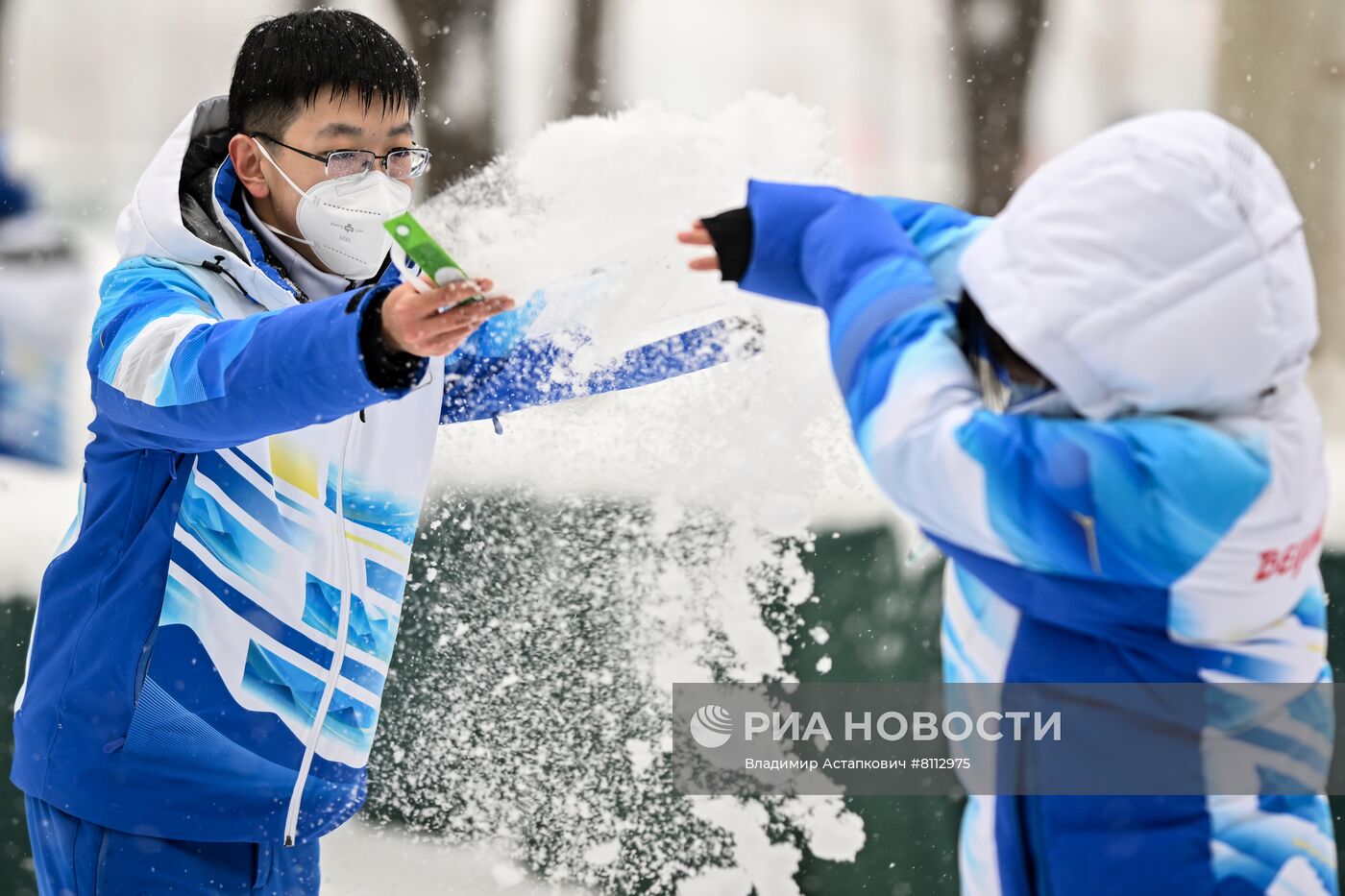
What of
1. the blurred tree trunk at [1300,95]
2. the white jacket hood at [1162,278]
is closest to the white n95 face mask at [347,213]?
the white jacket hood at [1162,278]

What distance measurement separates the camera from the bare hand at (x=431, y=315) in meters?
1.42

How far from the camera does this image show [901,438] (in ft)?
3.90

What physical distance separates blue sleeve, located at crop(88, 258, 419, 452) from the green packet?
0.12 meters

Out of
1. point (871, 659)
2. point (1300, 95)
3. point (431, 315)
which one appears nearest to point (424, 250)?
point (431, 315)

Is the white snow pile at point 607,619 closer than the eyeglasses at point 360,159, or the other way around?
the eyeglasses at point 360,159

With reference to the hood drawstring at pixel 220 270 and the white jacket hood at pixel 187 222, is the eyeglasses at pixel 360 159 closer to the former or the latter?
the white jacket hood at pixel 187 222

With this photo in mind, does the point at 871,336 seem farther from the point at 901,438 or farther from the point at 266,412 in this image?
the point at 266,412

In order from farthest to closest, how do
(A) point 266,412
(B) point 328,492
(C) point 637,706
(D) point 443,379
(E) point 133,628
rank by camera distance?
(C) point 637,706
(D) point 443,379
(B) point 328,492
(E) point 133,628
(A) point 266,412

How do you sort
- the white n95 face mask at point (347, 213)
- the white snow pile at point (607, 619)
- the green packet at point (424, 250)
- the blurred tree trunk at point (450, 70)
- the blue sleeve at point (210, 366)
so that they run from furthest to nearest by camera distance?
the blurred tree trunk at point (450, 70) < the white snow pile at point (607, 619) < the white n95 face mask at point (347, 213) < the blue sleeve at point (210, 366) < the green packet at point (424, 250)

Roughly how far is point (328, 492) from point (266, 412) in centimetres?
34

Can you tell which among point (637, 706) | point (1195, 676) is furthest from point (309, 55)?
point (637, 706)

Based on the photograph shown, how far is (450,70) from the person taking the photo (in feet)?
11.0

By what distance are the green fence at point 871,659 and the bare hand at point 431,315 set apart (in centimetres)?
166

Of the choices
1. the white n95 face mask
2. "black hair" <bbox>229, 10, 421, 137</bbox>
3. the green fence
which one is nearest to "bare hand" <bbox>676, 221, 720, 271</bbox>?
the white n95 face mask
